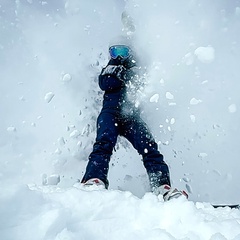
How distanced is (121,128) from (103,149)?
421 millimetres

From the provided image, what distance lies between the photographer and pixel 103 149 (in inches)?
106

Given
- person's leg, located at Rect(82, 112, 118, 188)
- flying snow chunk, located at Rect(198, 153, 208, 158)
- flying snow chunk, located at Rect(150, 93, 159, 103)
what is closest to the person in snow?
person's leg, located at Rect(82, 112, 118, 188)

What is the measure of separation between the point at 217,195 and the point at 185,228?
3.50m

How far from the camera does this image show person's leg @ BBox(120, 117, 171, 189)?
245cm

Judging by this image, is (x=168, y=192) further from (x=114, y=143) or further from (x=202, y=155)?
(x=202, y=155)

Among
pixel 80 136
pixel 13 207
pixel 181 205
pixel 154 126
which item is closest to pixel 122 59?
pixel 154 126

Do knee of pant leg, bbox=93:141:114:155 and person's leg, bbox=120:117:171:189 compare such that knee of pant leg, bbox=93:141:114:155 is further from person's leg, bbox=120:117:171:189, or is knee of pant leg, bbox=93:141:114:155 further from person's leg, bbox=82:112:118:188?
person's leg, bbox=120:117:171:189

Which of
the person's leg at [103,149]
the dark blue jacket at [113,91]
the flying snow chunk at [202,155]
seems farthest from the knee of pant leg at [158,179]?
the flying snow chunk at [202,155]

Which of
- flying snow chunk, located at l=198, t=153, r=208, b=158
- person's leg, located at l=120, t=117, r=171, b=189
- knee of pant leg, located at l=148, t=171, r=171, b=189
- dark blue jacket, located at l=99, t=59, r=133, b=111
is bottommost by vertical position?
flying snow chunk, located at l=198, t=153, r=208, b=158

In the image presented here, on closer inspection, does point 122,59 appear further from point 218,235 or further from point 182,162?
point 218,235

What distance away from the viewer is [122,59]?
11.4 feet

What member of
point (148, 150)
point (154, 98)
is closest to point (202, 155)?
point (154, 98)

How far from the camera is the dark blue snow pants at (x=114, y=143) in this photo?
8.05 ft

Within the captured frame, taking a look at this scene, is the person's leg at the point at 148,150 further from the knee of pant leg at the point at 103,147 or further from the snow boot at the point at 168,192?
the knee of pant leg at the point at 103,147
